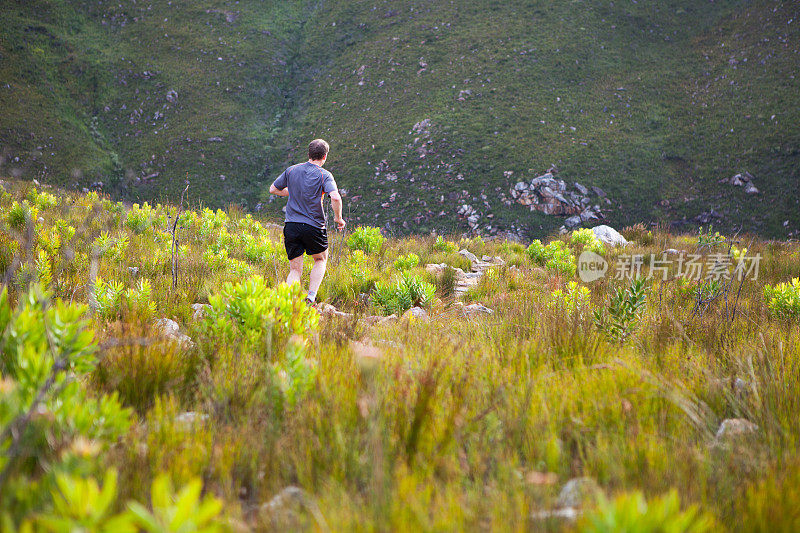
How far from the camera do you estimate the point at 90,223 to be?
833 cm

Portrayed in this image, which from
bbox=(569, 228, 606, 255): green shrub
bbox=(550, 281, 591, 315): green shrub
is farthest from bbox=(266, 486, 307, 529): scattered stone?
bbox=(569, 228, 606, 255): green shrub

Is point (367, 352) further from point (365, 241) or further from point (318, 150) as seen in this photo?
point (365, 241)

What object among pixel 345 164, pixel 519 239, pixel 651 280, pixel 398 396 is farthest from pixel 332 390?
pixel 345 164

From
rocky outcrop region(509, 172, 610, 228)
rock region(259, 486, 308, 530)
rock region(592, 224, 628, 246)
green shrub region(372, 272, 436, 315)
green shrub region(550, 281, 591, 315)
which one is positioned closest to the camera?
rock region(259, 486, 308, 530)

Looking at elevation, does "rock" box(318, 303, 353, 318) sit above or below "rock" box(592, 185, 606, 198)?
below

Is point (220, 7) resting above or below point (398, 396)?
above

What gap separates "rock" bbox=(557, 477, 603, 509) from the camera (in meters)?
1.28

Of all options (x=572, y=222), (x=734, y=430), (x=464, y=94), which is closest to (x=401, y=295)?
(x=734, y=430)

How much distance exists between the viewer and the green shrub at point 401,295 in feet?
16.6

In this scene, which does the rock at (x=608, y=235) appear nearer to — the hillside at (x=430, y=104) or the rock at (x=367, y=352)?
the hillside at (x=430, y=104)

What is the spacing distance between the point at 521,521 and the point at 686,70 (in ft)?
123

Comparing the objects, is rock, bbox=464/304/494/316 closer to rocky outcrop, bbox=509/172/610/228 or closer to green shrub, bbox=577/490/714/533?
green shrub, bbox=577/490/714/533

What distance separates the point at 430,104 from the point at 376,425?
31.0 meters

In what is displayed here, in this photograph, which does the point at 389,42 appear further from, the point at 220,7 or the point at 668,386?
the point at 668,386
